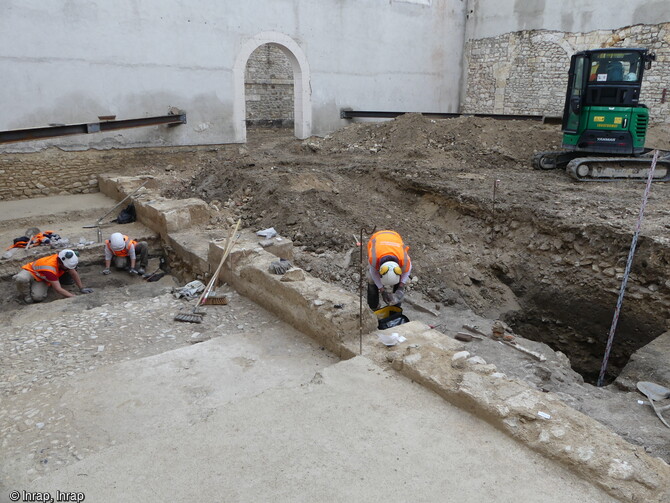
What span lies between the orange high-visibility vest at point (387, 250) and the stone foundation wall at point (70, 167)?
791 centimetres

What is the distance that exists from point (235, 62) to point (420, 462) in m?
12.5

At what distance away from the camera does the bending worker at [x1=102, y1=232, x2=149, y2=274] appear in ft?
24.5

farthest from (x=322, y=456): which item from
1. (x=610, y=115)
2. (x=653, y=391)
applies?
(x=610, y=115)

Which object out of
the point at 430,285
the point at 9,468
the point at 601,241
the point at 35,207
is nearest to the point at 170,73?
the point at 35,207

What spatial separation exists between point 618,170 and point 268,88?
13912 mm

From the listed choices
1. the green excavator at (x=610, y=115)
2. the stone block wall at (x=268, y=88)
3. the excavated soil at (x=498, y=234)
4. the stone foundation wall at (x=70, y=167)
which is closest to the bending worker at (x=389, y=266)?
the excavated soil at (x=498, y=234)

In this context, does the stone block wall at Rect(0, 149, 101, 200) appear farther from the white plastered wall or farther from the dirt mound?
the dirt mound

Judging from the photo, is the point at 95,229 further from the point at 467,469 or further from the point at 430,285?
the point at 467,469

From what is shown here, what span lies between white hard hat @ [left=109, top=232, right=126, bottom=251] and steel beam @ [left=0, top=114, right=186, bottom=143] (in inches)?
112

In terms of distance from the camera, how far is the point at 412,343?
12.7ft

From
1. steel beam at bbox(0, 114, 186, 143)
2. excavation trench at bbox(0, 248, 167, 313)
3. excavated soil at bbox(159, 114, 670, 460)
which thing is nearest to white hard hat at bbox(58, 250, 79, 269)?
excavation trench at bbox(0, 248, 167, 313)

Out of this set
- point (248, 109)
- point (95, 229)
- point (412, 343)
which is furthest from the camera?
point (248, 109)

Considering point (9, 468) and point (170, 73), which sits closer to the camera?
point (9, 468)

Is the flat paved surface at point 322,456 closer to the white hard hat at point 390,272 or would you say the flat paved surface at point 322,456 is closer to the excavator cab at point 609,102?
the white hard hat at point 390,272
